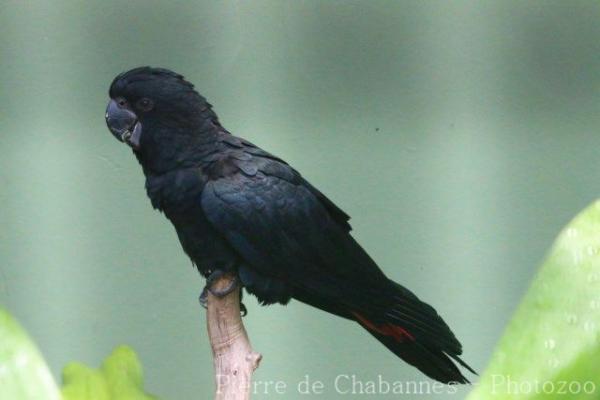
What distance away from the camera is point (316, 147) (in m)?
1.70

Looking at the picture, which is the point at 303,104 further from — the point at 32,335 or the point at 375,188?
the point at 32,335

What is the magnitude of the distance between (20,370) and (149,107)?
40 centimetres

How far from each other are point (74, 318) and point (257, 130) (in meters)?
0.54

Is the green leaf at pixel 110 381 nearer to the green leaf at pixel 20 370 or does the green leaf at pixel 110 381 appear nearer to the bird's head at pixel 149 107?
the green leaf at pixel 20 370

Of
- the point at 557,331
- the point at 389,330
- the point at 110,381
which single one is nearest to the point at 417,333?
the point at 389,330

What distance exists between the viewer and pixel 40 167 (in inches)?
66.6

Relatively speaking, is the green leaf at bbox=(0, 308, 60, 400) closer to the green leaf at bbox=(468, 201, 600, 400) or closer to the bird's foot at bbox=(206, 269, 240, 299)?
the bird's foot at bbox=(206, 269, 240, 299)

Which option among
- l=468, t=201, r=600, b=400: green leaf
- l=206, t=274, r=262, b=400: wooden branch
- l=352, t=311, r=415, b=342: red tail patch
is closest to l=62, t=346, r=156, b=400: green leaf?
l=206, t=274, r=262, b=400: wooden branch

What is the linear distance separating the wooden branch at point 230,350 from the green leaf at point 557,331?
308mm

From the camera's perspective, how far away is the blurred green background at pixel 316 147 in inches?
65.7

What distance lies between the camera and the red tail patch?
4.20 feet

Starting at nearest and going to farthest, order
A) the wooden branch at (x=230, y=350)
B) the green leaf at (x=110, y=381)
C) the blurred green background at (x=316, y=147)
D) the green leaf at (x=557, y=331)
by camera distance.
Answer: the green leaf at (x=557, y=331), the wooden branch at (x=230, y=350), the green leaf at (x=110, y=381), the blurred green background at (x=316, y=147)

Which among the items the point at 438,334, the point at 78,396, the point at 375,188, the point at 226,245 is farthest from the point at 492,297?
the point at 78,396

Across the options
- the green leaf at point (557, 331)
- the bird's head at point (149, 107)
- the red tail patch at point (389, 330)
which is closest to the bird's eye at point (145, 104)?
the bird's head at point (149, 107)
